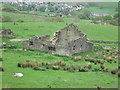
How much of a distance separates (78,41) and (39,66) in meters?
19.3

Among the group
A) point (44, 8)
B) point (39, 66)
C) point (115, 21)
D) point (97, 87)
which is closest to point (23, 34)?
point (39, 66)

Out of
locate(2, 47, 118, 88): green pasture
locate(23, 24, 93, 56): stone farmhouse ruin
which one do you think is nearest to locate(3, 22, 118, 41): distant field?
locate(23, 24, 93, 56): stone farmhouse ruin

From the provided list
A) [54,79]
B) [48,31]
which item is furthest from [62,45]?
[48,31]

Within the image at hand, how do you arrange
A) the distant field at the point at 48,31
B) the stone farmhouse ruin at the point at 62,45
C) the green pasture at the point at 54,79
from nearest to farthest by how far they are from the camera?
the green pasture at the point at 54,79, the stone farmhouse ruin at the point at 62,45, the distant field at the point at 48,31

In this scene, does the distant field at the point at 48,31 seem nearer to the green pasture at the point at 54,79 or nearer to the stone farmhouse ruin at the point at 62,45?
the stone farmhouse ruin at the point at 62,45

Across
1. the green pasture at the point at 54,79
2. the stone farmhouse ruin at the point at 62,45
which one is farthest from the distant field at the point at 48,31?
the green pasture at the point at 54,79

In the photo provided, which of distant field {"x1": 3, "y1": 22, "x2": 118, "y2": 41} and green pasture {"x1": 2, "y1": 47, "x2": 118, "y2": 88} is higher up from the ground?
green pasture {"x1": 2, "y1": 47, "x2": 118, "y2": 88}

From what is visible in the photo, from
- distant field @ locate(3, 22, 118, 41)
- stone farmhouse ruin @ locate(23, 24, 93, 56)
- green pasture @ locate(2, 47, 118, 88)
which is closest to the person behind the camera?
green pasture @ locate(2, 47, 118, 88)

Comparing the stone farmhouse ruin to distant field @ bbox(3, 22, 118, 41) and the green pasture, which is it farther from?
the green pasture

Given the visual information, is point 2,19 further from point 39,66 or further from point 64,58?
point 39,66

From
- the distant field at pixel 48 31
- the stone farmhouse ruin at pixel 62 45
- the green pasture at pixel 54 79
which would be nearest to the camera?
the green pasture at pixel 54 79

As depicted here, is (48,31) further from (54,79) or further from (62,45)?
(54,79)

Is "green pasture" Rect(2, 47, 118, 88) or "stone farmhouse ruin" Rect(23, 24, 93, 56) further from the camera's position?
"stone farmhouse ruin" Rect(23, 24, 93, 56)

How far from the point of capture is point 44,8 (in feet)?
555
